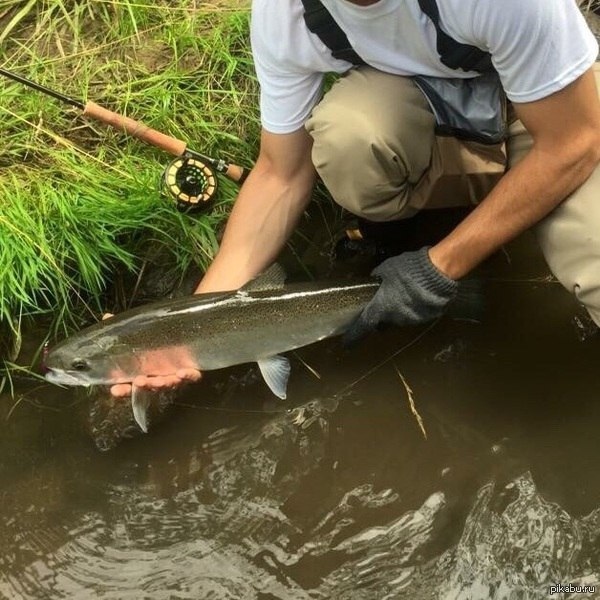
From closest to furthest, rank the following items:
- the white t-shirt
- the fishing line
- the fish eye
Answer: the white t-shirt → the fish eye → the fishing line

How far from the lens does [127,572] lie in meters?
2.45

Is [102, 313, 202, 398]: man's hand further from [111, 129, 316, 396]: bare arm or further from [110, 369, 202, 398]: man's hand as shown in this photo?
[111, 129, 316, 396]: bare arm

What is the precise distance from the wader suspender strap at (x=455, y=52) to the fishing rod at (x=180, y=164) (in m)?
0.99

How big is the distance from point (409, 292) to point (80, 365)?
3.36 ft

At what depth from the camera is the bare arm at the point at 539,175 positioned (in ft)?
6.70

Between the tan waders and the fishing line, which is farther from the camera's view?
the fishing line

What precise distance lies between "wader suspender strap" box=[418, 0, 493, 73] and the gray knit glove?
0.54 m

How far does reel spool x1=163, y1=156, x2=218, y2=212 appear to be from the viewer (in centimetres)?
289

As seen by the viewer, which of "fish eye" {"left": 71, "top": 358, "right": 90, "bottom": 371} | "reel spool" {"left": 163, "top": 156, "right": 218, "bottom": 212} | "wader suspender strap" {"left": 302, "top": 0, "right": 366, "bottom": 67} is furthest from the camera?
"reel spool" {"left": 163, "top": 156, "right": 218, "bottom": 212}

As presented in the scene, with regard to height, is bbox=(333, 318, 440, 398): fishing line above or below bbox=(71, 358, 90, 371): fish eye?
below

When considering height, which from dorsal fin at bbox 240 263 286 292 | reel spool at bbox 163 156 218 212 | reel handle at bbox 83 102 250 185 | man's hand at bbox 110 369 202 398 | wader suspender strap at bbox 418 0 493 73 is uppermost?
wader suspender strap at bbox 418 0 493 73

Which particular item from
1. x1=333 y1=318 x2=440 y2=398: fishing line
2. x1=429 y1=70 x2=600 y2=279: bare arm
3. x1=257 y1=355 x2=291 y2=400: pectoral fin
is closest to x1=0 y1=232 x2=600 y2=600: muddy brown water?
x1=333 y1=318 x2=440 y2=398: fishing line

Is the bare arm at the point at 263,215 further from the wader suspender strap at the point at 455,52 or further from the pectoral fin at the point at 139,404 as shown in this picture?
the wader suspender strap at the point at 455,52

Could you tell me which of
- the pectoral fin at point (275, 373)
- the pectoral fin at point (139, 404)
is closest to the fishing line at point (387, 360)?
the pectoral fin at point (275, 373)
